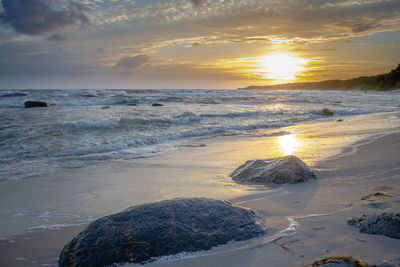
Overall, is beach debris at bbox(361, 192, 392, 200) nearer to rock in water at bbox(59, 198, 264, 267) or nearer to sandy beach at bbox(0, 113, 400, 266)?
sandy beach at bbox(0, 113, 400, 266)

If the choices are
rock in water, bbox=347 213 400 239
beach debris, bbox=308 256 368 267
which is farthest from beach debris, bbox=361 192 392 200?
beach debris, bbox=308 256 368 267

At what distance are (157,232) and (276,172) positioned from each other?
84.0 inches

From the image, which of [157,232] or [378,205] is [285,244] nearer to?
[157,232]

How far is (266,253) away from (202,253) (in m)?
0.45

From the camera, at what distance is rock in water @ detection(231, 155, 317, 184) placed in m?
3.65

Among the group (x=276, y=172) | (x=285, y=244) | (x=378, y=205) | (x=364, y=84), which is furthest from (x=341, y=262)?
(x=364, y=84)

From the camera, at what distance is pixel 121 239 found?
6.64 feet

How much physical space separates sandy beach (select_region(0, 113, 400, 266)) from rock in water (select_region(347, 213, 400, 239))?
0.19 ft

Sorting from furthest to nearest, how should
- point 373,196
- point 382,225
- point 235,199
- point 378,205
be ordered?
point 235,199 → point 373,196 → point 378,205 → point 382,225

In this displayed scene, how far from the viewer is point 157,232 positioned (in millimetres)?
2092

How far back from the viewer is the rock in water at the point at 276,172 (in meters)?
3.65

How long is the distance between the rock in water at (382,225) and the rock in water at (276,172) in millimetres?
1455

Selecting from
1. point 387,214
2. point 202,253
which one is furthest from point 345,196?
point 202,253

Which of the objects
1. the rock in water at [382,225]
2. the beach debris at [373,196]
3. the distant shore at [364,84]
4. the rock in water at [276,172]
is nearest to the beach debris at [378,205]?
the beach debris at [373,196]
